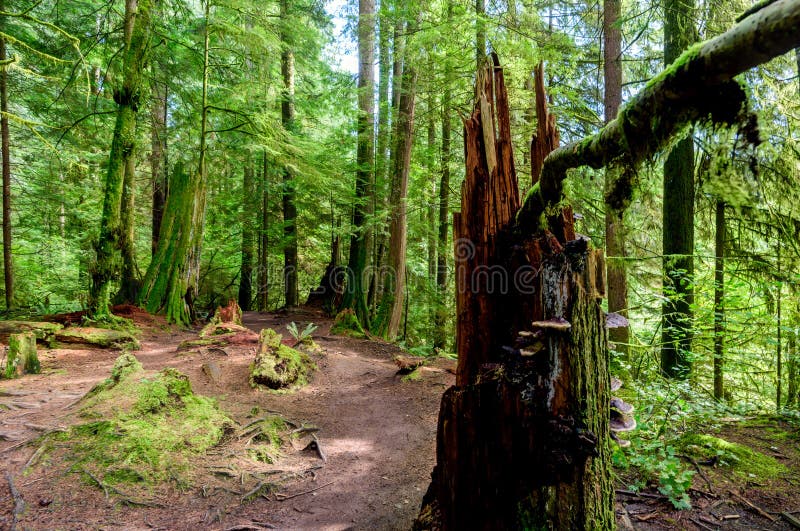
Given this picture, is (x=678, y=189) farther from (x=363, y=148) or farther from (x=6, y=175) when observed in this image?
(x=6, y=175)

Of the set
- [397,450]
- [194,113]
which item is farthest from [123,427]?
[194,113]

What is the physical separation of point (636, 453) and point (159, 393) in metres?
5.18

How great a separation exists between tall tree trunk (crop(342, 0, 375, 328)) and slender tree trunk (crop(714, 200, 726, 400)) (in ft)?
27.7

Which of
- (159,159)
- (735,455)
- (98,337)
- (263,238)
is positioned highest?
(159,159)

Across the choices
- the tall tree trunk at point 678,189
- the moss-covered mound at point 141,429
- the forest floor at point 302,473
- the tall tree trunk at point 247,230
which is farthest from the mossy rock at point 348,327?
the tall tree trunk at point 247,230

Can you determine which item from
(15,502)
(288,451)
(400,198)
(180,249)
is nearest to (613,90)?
(400,198)

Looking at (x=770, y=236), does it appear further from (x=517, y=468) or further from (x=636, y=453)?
(x=517, y=468)

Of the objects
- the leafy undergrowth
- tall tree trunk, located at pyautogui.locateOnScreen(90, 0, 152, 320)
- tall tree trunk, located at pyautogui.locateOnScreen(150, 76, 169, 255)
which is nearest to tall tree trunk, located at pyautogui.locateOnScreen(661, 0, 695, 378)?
the leafy undergrowth

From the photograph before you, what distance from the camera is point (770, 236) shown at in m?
7.00

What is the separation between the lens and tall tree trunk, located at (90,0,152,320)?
8.57 meters

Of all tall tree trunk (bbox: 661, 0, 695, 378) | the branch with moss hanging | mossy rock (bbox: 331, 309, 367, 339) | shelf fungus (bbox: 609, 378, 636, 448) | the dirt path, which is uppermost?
tall tree trunk (bbox: 661, 0, 695, 378)

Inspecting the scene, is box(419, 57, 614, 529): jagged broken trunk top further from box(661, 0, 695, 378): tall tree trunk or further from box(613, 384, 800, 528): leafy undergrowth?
box(661, 0, 695, 378): tall tree trunk

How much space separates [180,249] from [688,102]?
1177 centimetres

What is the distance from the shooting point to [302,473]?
13.8 feet
